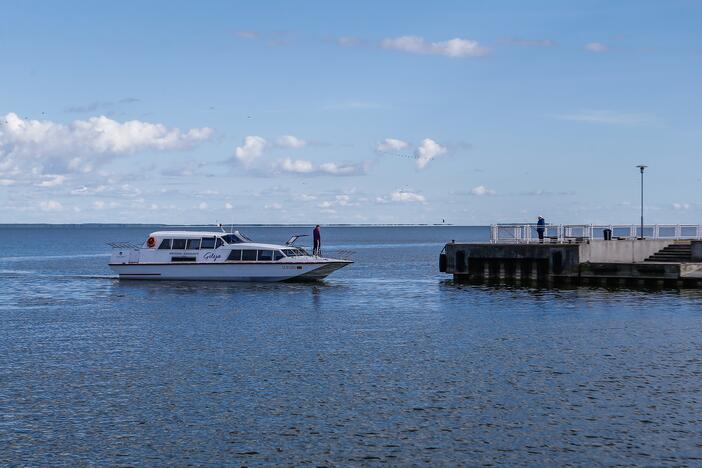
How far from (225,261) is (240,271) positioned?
120 cm

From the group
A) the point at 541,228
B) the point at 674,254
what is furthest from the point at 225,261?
the point at 674,254

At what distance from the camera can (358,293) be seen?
55.0m

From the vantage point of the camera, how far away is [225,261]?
5741cm

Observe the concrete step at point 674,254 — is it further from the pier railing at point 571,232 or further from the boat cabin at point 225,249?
the boat cabin at point 225,249

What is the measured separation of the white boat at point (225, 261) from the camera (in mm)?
57250

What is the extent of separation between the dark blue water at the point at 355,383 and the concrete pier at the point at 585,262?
4.96 meters

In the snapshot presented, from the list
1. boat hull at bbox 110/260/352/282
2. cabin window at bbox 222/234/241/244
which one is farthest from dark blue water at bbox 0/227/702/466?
cabin window at bbox 222/234/241/244

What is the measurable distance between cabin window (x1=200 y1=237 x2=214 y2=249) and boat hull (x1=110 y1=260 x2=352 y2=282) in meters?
Result: 1.22

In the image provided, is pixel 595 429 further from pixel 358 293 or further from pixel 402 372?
pixel 358 293

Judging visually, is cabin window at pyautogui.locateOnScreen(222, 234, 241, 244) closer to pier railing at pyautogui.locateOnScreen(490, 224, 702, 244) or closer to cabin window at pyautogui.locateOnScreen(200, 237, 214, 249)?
cabin window at pyautogui.locateOnScreen(200, 237, 214, 249)

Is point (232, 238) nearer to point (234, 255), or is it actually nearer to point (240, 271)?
point (234, 255)

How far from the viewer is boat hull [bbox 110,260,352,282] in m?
57.2

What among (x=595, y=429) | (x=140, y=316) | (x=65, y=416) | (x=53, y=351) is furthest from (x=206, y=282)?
(x=595, y=429)

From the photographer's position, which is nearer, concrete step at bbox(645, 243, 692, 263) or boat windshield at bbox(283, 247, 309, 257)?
concrete step at bbox(645, 243, 692, 263)
